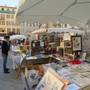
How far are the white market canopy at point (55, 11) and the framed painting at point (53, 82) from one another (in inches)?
47.9

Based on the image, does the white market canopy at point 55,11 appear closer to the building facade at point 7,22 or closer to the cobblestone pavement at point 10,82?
the cobblestone pavement at point 10,82

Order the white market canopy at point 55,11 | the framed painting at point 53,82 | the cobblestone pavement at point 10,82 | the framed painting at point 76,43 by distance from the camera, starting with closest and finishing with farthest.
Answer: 1. the framed painting at point 53,82
2. the white market canopy at point 55,11
3. the framed painting at point 76,43
4. the cobblestone pavement at point 10,82

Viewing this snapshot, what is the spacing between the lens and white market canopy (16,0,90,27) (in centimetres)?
413

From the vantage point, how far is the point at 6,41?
9430mm

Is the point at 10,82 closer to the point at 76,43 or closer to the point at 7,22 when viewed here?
the point at 76,43

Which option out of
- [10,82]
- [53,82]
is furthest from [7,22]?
[53,82]

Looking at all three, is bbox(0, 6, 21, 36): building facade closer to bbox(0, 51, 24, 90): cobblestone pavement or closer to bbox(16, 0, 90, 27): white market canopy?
bbox(0, 51, 24, 90): cobblestone pavement

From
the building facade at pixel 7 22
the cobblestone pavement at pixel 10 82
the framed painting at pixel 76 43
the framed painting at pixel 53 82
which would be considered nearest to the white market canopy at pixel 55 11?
the framed painting at pixel 76 43

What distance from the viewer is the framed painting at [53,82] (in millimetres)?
2863

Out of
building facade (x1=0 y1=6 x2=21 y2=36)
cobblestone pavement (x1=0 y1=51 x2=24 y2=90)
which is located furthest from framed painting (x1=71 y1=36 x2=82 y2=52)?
building facade (x1=0 y1=6 x2=21 y2=36)

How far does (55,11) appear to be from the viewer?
5.00 m

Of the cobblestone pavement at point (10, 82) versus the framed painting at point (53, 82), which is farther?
the cobblestone pavement at point (10, 82)

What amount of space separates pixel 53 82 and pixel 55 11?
2283 mm

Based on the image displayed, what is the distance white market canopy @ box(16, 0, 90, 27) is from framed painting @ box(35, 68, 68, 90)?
1216 mm
